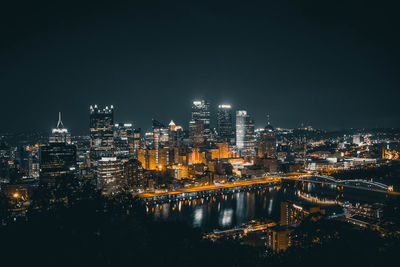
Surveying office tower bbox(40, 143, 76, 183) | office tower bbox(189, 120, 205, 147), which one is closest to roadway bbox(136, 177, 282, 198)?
office tower bbox(40, 143, 76, 183)

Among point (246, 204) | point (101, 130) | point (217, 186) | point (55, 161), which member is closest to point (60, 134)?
point (101, 130)

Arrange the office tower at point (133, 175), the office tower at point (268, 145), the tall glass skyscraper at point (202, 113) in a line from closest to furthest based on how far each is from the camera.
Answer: the office tower at point (133, 175) → the office tower at point (268, 145) → the tall glass skyscraper at point (202, 113)

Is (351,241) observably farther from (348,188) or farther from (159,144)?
(159,144)

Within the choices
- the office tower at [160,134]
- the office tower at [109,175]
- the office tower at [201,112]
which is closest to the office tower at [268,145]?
the office tower at [201,112]

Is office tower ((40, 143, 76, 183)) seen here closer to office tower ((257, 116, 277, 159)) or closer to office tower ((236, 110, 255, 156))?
office tower ((257, 116, 277, 159))

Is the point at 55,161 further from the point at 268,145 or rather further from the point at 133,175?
the point at 268,145

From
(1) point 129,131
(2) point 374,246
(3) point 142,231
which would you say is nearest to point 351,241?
(2) point 374,246

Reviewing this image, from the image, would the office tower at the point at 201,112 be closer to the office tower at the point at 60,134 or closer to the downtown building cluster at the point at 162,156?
the downtown building cluster at the point at 162,156
